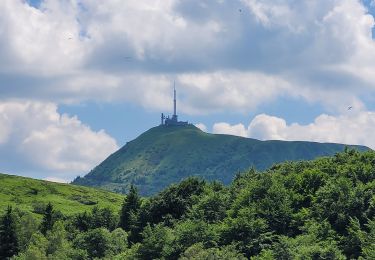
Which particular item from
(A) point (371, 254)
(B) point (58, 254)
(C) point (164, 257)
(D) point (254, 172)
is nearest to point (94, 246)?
(B) point (58, 254)

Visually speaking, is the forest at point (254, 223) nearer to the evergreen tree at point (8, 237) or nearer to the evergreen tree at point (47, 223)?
the evergreen tree at point (8, 237)

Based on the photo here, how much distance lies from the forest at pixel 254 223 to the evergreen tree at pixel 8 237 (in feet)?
0.74

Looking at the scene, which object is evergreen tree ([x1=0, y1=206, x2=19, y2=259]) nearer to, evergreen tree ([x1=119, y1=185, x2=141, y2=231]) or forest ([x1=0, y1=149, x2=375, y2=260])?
forest ([x1=0, y1=149, x2=375, y2=260])

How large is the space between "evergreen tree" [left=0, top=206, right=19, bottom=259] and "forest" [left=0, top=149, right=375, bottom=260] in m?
0.23

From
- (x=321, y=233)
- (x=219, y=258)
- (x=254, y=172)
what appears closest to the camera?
(x=219, y=258)

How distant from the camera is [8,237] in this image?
467 feet

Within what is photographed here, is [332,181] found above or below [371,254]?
above

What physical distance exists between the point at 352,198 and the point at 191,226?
28.1m

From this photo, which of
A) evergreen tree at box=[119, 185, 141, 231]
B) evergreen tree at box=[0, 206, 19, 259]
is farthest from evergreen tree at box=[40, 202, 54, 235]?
evergreen tree at box=[0, 206, 19, 259]

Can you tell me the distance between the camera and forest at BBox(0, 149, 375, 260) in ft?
309

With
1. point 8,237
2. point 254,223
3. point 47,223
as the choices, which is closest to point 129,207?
point 47,223

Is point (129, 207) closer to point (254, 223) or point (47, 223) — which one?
point (47, 223)

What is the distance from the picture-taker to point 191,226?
354 ft

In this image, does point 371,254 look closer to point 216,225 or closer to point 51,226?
point 216,225
